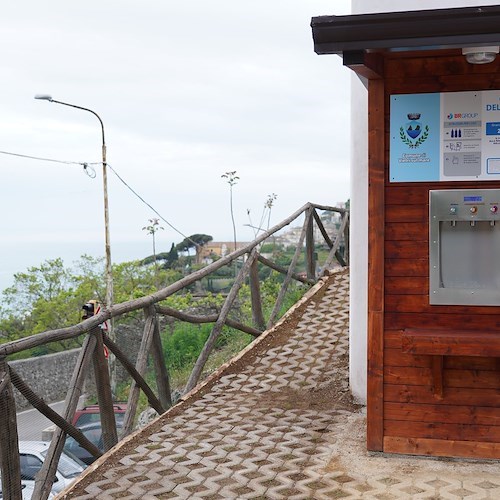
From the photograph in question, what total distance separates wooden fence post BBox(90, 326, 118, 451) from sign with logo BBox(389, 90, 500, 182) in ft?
6.93

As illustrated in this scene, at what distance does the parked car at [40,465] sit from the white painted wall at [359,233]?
11.9 ft

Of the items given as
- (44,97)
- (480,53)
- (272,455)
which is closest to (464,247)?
(480,53)

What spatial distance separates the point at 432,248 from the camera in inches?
192

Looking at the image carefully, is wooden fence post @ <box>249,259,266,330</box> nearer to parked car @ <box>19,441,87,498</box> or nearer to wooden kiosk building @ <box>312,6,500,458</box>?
parked car @ <box>19,441,87,498</box>

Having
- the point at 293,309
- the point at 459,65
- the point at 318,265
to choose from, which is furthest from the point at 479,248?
the point at 318,265

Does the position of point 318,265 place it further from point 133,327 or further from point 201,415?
point 133,327

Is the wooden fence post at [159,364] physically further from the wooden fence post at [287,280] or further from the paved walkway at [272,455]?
the wooden fence post at [287,280]

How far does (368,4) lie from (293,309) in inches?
168

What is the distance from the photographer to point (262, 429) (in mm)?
5637

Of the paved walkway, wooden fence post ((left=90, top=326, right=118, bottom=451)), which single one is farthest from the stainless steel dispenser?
wooden fence post ((left=90, top=326, right=118, bottom=451))

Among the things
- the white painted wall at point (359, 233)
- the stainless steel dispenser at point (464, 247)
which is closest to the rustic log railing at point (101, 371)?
the white painted wall at point (359, 233)

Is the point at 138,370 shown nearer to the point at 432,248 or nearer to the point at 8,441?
the point at 8,441

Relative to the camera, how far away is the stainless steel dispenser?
15.8 feet

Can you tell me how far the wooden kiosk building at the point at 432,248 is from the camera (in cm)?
481
